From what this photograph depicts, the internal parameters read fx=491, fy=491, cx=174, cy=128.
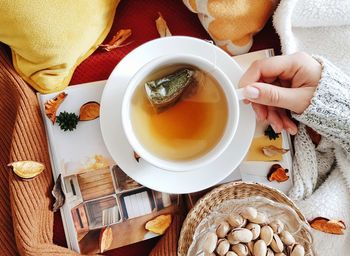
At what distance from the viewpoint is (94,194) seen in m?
0.75

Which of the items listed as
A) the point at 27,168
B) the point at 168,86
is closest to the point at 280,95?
the point at 168,86

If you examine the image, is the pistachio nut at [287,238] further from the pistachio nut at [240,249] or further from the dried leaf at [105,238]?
the dried leaf at [105,238]

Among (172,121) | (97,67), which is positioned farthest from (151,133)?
(97,67)

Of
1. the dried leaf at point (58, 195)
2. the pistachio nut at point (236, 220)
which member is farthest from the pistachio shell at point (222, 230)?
the dried leaf at point (58, 195)

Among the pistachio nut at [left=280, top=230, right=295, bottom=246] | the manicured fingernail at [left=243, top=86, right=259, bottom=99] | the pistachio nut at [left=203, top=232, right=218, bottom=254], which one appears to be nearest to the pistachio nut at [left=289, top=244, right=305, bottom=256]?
the pistachio nut at [left=280, top=230, right=295, bottom=246]

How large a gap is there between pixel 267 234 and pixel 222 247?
7 cm

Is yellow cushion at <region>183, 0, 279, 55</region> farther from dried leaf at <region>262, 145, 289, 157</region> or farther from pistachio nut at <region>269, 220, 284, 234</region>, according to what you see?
pistachio nut at <region>269, 220, 284, 234</region>

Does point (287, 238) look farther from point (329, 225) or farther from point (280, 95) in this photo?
point (280, 95)

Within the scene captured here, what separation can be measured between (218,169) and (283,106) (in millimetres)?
127

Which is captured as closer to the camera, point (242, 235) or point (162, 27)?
point (242, 235)

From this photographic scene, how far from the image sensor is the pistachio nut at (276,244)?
68cm

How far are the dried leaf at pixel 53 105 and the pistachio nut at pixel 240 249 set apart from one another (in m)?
0.32

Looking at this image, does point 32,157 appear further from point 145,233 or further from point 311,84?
point 311,84

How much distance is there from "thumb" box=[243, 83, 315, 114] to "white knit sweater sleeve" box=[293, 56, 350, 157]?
0.01 metres
